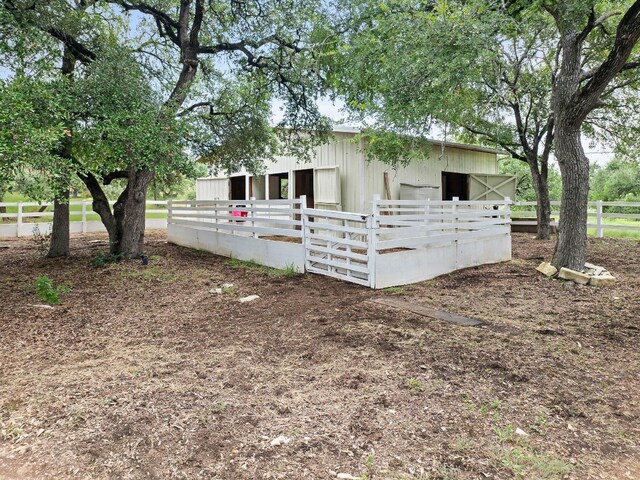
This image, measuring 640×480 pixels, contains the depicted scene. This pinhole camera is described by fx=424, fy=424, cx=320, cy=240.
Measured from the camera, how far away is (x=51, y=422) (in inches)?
99.7

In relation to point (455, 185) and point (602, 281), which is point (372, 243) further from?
point (455, 185)

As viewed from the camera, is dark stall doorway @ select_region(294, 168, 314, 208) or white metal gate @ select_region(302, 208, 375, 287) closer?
white metal gate @ select_region(302, 208, 375, 287)

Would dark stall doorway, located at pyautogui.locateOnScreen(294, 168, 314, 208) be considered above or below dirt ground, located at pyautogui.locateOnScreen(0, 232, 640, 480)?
above

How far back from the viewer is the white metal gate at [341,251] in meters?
6.01

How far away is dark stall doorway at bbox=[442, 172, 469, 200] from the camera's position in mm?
13289

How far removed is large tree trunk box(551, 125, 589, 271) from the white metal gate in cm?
321

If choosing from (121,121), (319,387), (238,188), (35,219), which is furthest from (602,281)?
(35,219)

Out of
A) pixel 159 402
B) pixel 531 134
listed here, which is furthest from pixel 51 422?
pixel 531 134

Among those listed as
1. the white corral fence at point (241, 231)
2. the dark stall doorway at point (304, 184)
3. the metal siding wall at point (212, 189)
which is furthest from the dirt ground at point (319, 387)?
the metal siding wall at point (212, 189)

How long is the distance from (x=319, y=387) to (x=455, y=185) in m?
11.9

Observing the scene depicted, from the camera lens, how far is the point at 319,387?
9.86 feet

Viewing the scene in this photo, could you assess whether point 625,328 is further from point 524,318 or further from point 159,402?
point 159,402

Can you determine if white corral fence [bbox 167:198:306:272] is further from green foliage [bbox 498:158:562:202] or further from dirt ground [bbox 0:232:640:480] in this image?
green foliage [bbox 498:158:562:202]

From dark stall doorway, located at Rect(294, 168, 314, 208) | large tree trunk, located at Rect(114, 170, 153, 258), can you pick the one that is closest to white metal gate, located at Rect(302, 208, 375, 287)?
large tree trunk, located at Rect(114, 170, 153, 258)
